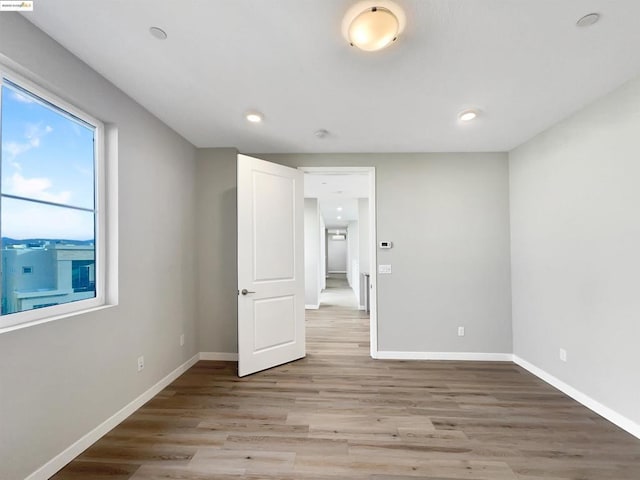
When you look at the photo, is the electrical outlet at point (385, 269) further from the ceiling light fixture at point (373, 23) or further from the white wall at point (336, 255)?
the white wall at point (336, 255)

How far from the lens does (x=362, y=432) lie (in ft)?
6.73

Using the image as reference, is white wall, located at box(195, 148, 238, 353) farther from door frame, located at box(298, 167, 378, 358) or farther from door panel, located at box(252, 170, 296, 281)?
door frame, located at box(298, 167, 378, 358)

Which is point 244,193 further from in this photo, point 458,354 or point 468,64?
point 458,354

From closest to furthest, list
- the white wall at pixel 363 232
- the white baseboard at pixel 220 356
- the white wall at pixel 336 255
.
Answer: the white baseboard at pixel 220 356, the white wall at pixel 363 232, the white wall at pixel 336 255

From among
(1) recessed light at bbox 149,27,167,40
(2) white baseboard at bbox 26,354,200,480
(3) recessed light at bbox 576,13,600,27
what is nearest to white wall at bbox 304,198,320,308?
(2) white baseboard at bbox 26,354,200,480

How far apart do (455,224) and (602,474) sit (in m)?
2.40

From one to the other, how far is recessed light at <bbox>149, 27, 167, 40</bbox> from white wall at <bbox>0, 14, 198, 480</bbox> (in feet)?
2.08

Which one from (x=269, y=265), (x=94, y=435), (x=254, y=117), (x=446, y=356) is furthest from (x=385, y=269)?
(x=94, y=435)

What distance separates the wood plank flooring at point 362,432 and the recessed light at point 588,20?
2.56 metres

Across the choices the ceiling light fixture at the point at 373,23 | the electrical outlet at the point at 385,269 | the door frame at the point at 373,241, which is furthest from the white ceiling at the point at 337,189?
the ceiling light fixture at the point at 373,23

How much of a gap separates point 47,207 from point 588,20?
3.26m

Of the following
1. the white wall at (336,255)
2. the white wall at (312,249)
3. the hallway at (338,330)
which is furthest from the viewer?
the white wall at (336,255)

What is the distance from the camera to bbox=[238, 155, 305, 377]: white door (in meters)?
3.00

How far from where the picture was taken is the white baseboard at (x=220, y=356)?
133 inches
